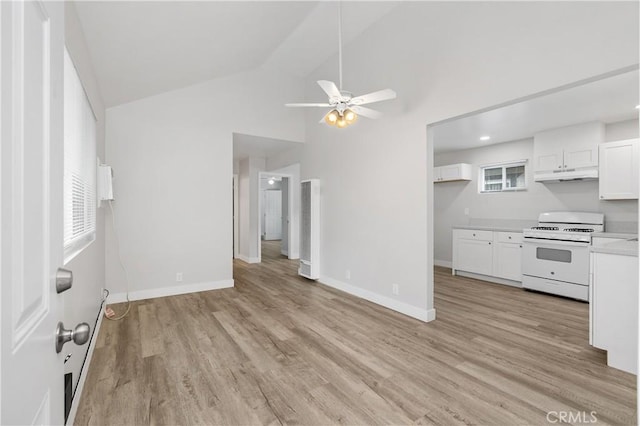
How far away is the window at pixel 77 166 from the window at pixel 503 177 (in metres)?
6.09

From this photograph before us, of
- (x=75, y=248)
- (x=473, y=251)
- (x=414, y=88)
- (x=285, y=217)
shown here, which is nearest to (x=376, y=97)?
(x=414, y=88)

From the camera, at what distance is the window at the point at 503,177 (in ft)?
17.5

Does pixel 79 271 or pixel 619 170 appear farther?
pixel 619 170

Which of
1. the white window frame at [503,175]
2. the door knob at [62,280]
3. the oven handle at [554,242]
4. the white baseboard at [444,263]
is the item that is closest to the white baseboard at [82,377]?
the door knob at [62,280]

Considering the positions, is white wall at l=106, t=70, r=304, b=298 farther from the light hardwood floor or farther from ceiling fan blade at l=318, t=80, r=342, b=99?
ceiling fan blade at l=318, t=80, r=342, b=99

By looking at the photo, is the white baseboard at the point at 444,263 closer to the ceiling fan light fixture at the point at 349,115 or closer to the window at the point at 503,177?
the window at the point at 503,177

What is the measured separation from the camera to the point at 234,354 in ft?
8.15

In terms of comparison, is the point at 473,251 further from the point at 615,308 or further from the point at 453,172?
the point at 615,308

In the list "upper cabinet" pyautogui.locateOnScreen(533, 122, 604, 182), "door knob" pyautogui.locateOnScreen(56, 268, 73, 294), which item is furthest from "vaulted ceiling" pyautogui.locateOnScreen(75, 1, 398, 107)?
"upper cabinet" pyautogui.locateOnScreen(533, 122, 604, 182)

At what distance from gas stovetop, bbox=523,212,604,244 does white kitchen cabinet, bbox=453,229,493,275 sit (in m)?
0.67

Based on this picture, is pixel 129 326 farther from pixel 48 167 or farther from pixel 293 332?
pixel 48 167

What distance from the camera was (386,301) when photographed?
3.66 m

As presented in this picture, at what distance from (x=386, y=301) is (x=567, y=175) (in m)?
3.32

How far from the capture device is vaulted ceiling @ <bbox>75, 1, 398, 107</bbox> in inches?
88.7
